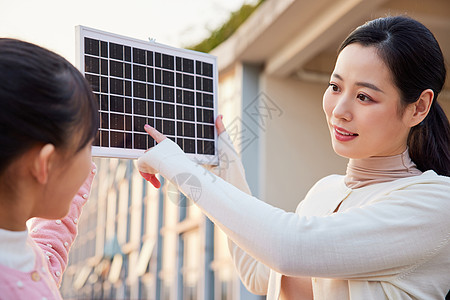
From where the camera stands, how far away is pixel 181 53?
1.56 m

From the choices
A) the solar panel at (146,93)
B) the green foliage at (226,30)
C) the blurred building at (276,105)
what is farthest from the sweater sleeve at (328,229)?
the green foliage at (226,30)

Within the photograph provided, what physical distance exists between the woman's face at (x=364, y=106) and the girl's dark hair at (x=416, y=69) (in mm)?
25

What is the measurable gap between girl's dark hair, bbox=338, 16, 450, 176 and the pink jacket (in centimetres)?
74

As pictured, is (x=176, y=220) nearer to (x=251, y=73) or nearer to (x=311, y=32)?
(x=251, y=73)

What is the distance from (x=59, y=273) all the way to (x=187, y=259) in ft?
22.8

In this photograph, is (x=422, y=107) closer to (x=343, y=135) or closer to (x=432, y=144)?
(x=432, y=144)

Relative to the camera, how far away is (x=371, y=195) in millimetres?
1463

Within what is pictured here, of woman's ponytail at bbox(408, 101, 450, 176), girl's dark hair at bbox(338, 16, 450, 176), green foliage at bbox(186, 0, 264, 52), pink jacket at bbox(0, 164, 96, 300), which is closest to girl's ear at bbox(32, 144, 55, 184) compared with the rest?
pink jacket at bbox(0, 164, 96, 300)

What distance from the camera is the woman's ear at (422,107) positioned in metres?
1.45

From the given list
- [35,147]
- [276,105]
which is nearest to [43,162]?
[35,147]

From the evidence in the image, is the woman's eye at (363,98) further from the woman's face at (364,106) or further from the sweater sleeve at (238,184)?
the sweater sleeve at (238,184)

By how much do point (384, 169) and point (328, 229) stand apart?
31 centimetres

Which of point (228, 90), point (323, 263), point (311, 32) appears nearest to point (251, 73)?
point (228, 90)

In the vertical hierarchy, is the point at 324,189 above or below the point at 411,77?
below
